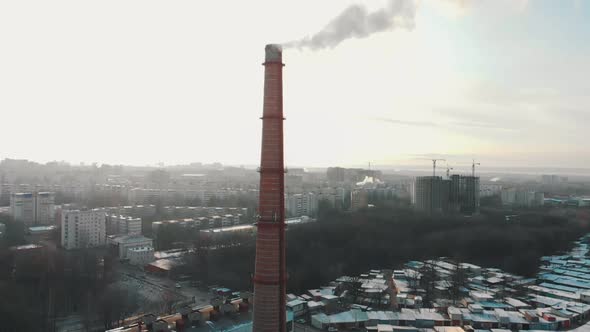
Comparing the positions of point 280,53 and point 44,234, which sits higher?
point 280,53

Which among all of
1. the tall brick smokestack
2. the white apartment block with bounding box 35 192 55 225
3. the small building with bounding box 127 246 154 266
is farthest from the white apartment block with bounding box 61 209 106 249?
the tall brick smokestack

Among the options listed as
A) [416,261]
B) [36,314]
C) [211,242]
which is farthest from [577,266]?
[36,314]

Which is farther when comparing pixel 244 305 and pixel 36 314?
pixel 36 314

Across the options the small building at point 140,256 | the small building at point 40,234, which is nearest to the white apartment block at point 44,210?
the small building at point 40,234

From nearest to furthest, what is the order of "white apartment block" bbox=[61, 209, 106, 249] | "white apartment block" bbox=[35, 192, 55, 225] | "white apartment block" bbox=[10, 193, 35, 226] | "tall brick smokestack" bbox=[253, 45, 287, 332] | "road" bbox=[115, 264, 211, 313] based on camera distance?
"tall brick smokestack" bbox=[253, 45, 287, 332], "road" bbox=[115, 264, 211, 313], "white apartment block" bbox=[61, 209, 106, 249], "white apartment block" bbox=[10, 193, 35, 226], "white apartment block" bbox=[35, 192, 55, 225]

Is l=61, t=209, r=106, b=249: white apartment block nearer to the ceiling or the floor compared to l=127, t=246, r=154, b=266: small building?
nearer to the ceiling

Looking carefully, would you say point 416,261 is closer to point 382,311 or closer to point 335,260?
point 335,260

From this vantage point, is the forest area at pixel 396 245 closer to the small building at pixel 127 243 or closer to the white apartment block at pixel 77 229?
the small building at pixel 127 243

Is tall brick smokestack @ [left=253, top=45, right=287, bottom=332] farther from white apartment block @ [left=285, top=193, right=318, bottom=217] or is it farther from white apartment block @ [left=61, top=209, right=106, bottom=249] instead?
white apartment block @ [left=285, top=193, right=318, bottom=217]
